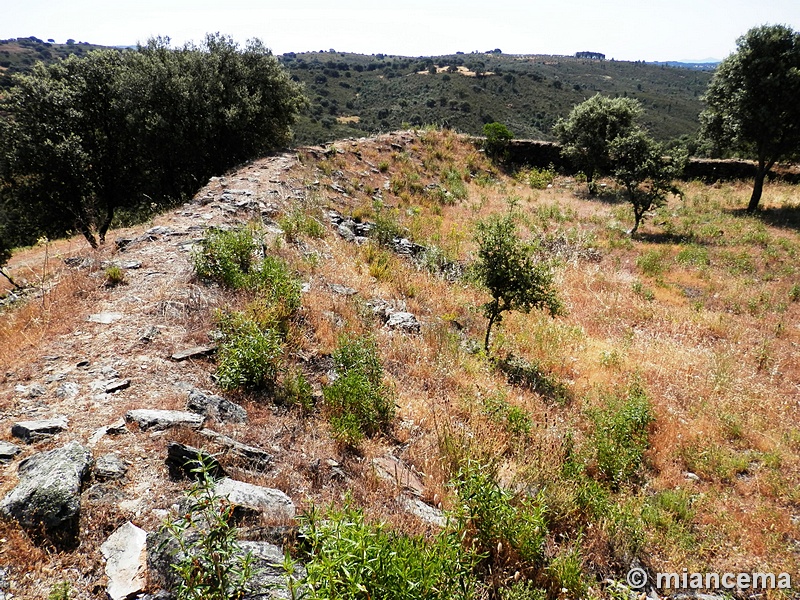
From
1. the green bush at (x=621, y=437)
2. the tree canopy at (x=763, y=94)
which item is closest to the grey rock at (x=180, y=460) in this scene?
the green bush at (x=621, y=437)

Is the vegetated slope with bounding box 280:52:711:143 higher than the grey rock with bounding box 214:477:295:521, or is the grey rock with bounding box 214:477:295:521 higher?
the vegetated slope with bounding box 280:52:711:143

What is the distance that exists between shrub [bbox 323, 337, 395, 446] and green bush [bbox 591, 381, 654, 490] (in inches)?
110

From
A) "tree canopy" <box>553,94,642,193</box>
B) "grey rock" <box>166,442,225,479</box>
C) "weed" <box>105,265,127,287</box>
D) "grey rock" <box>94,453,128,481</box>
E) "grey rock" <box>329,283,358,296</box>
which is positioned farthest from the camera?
"tree canopy" <box>553,94,642,193</box>

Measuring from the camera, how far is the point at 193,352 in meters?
5.25

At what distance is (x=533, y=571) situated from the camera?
12.0ft

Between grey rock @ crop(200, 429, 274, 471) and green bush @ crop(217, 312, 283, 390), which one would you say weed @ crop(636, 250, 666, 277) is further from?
grey rock @ crop(200, 429, 274, 471)

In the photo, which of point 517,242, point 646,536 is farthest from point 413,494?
point 517,242

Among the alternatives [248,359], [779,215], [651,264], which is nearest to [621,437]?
[248,359]

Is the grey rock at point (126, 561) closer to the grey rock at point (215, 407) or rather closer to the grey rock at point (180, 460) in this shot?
the grey rock at point (180, 460)

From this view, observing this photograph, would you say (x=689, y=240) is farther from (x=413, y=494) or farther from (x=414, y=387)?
(x=413, y=494)

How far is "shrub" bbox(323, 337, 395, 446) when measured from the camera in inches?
185

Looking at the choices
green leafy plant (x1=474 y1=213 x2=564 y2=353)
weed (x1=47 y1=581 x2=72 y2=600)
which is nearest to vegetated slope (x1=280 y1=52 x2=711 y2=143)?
green leafy plant (x1=474 y1=213 x2=564 y2=353)

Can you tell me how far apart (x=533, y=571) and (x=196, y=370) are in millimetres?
4022

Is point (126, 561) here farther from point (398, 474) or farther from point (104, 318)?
point (104, 318)
